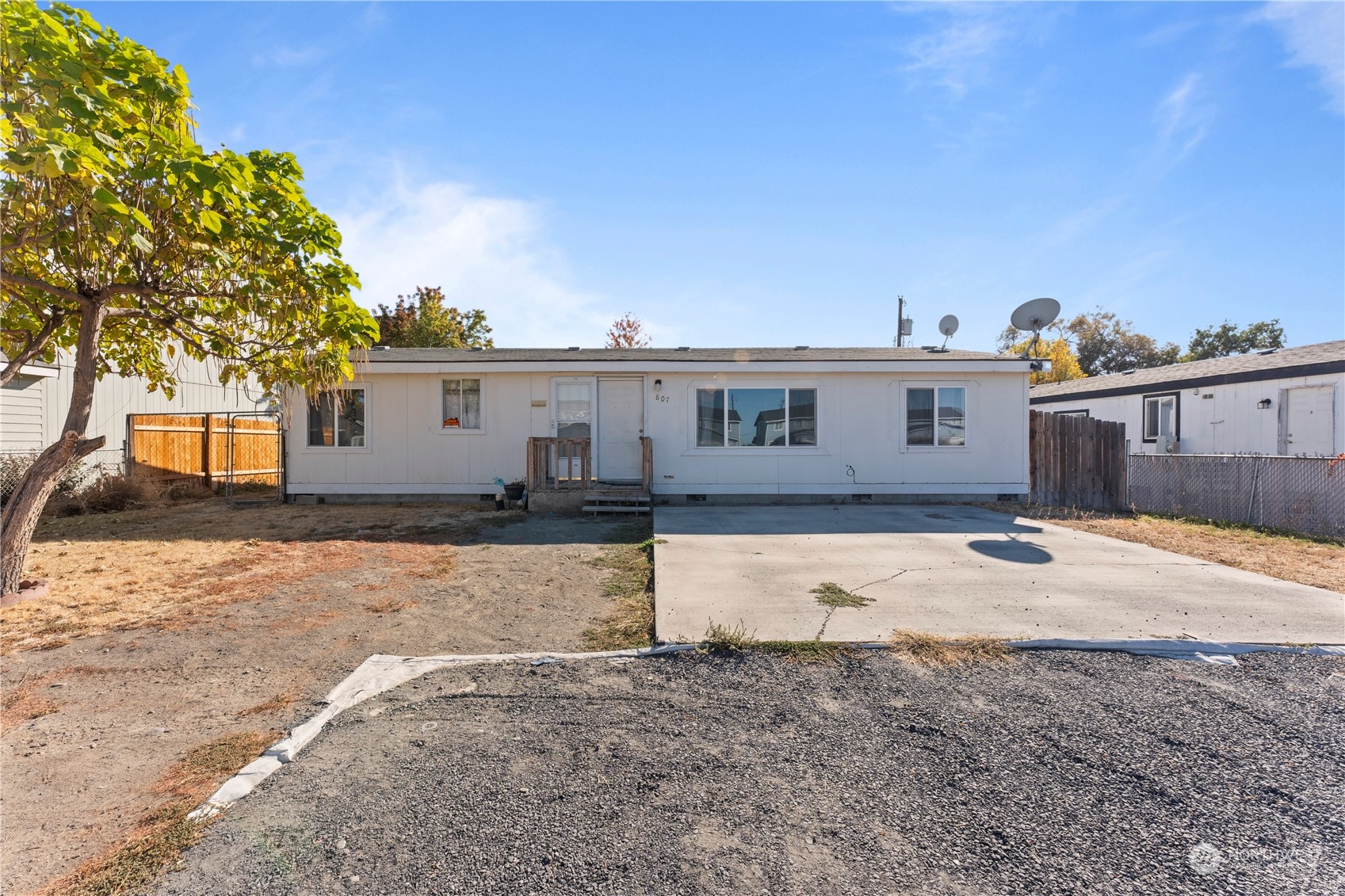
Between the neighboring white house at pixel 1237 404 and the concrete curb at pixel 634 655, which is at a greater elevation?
the neighboring white house at pixel 1237 404

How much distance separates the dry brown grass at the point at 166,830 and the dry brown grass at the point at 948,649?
348 cm

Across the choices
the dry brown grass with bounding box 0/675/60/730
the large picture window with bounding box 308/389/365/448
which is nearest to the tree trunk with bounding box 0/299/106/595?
the dry brown grass with bounding box 0/675/60/730

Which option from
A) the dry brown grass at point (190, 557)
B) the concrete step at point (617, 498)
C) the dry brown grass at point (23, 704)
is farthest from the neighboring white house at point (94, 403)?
the dry brown grass at point (23, 704)

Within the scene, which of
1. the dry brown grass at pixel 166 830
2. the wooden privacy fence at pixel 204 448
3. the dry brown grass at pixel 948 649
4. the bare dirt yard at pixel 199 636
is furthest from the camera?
the wooden privacy fence at pixel 204 448

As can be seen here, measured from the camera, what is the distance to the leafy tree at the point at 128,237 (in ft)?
14.4

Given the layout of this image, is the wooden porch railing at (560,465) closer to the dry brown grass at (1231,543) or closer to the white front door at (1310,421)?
the dry brown grass at (1231,543)

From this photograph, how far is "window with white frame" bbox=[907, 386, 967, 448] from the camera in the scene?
11945mm

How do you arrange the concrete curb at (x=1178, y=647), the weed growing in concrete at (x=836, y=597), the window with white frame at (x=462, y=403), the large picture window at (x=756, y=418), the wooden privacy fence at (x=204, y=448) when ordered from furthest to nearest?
the wooden privacy fence at (x=204, y=448)
the window with white frame at (x=462, y=403)
the large picture window at (x=756, y=418)
the weed growing in concrete at (x=836, y=597)
the concrete curb at (x=1178, y=647)

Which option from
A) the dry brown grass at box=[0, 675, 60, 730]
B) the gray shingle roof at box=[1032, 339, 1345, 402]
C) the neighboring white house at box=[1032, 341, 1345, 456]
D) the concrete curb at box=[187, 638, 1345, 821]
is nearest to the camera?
the dry brown grass at box=[0, 675, 60, 730]

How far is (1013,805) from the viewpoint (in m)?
2.41

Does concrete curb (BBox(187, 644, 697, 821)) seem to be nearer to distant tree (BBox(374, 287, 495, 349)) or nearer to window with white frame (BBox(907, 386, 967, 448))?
window with white frame (BBox(907, 386, 967, 448))

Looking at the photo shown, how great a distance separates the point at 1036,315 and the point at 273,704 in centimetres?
1231

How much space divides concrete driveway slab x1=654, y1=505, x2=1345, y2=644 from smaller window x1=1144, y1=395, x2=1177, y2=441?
9.73 metres

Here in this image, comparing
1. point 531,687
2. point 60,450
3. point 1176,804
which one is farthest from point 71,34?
point 1176,804
